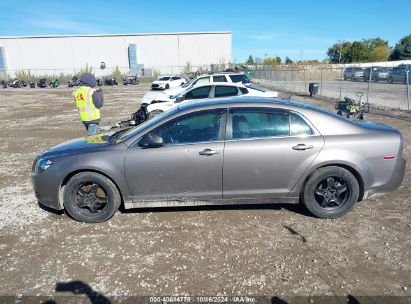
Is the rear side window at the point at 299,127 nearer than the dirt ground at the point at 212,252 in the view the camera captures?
No

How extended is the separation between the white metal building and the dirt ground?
56.3 m

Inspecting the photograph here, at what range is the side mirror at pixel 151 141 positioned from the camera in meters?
3.88

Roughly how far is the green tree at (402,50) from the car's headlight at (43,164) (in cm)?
9215

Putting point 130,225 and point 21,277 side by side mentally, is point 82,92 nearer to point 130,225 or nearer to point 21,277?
point 130,225

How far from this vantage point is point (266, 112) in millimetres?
4062

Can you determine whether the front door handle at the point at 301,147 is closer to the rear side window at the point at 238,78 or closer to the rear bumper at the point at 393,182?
the rear bumper at the point at 393,182

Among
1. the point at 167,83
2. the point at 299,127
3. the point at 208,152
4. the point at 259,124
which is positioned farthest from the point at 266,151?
the point at 167,83

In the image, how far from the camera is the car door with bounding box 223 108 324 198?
12.9ft

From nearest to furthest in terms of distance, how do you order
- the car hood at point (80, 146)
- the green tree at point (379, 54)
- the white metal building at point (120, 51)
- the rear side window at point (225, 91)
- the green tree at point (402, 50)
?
the car hood at point (80, 146) → the rear side window at point (225, 91) → the white metal building at point (120, 51) → the green tree at point (402, 50) → the green tree at point (379, 54)

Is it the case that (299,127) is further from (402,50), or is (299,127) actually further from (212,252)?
(402,50)

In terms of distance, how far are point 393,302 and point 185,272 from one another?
1820mm

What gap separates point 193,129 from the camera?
4.04 meters

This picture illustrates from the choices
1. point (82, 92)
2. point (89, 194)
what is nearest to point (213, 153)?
point (89, 194)

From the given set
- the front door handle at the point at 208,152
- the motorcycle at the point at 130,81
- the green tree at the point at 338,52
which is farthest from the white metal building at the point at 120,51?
the front door handle at the point at 208,152
